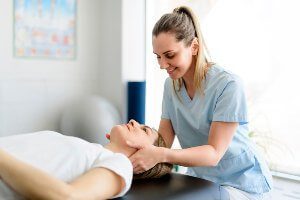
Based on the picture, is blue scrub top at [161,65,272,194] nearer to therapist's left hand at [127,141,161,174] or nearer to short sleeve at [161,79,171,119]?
short sleeve at [161,79,171,119]

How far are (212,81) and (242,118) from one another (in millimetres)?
212

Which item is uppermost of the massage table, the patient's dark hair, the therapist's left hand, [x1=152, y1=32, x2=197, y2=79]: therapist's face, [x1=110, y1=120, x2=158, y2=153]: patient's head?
[x1=152, y1=32, x2=197, y2=79]: therapist's face

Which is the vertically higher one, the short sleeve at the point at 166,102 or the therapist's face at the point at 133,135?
the short sleeve at the point at 166,102

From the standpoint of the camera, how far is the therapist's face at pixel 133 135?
58.3 inches

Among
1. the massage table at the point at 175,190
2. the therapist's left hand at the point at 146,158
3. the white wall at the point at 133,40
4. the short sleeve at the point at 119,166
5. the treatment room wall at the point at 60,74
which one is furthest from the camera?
the white wall at the point at 133,40

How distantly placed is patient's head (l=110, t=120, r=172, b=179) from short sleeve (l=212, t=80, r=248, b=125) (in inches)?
11.0

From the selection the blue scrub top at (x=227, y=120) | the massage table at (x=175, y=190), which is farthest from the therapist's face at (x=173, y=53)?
the massage table at (x=175, y=190)

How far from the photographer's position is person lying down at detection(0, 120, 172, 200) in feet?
3.39

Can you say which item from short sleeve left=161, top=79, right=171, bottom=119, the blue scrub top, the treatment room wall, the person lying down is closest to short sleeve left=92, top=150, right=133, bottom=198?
the person lying down

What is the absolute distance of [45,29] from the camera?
2740 millimetres

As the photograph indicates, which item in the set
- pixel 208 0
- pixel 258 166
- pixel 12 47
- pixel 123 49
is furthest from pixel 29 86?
pixel 258 166

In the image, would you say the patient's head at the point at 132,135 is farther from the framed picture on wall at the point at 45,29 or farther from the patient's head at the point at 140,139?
the framed picture on wall at the point at 45,29

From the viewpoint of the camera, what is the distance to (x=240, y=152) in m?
1.56

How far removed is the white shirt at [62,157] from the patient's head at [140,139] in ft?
0.54
